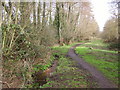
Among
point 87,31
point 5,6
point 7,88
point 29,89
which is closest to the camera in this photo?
point 7,88

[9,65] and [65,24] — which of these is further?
[65,24]

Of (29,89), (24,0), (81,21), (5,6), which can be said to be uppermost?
(81,21)

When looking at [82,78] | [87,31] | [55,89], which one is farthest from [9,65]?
[87,31]

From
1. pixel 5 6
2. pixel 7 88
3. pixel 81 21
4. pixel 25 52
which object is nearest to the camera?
pixel 7 88

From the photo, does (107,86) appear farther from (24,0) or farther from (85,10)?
(85,10)

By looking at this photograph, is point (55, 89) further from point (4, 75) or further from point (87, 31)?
point (87, 31)

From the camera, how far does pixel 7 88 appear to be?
4480 millimetres

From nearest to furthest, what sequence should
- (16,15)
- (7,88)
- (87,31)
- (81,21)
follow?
(7,88), (16,15), (81,21), (87,31)

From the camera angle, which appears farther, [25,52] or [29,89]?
[25,52]

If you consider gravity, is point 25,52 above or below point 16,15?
below

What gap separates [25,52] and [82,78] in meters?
4.56

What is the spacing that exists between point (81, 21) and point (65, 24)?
10206 millimetres

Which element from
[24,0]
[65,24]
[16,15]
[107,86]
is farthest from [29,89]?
[65,24]

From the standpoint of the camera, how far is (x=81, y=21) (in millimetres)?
29078
